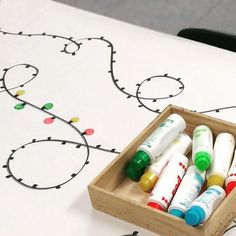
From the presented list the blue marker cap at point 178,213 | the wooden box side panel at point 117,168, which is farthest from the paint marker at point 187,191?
the wooden box side panel at point 117,168

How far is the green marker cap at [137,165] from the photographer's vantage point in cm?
86

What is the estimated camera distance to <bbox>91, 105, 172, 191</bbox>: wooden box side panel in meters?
0.85

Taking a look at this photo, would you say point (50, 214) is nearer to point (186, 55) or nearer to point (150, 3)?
point (186, 55)

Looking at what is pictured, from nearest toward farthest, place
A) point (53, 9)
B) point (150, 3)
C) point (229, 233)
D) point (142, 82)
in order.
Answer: point (229, 233) < point (142, 82) < point (53, 9) < point (150, 3)

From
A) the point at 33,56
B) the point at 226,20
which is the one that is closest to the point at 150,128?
the point at 33,56

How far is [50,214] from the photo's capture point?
861 mm

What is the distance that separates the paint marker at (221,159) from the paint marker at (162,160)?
5 cm

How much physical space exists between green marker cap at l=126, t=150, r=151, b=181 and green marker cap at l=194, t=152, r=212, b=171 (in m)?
0.08

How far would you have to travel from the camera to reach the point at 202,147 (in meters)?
0.86

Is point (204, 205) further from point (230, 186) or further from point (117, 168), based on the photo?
point (117, 168)

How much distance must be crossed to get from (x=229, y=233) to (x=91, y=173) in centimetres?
26

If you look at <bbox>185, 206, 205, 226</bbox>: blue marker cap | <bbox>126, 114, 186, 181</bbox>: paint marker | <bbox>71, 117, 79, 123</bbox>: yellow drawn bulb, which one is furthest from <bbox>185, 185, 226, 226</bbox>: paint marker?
<bbox>71, 117, 79, 123</bbox>: yellow drawn bulb

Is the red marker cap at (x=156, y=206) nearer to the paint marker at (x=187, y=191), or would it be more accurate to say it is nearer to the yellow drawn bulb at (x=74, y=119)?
the paint marker at (x=187, y=191)

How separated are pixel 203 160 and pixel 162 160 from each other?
0.08 m
